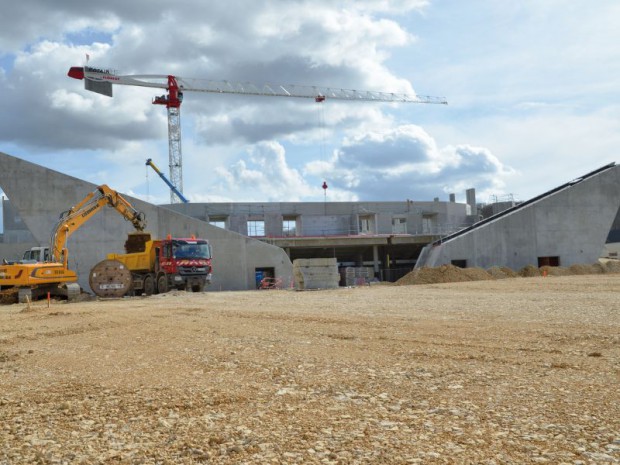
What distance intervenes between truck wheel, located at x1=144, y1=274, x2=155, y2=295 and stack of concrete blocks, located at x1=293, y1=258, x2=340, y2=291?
823 cm

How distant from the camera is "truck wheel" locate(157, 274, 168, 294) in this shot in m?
28.3

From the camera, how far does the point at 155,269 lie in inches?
1146

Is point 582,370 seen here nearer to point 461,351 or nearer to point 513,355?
point 513,355

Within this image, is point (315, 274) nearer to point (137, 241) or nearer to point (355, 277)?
point (137, 241)

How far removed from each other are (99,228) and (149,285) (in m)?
10.9

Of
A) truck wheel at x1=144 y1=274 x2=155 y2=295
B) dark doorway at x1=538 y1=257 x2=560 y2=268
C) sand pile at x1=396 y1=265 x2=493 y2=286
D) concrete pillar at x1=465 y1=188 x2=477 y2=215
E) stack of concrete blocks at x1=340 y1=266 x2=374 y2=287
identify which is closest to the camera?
truck wheel at x1=144 y1=274 x2=155 y2=295

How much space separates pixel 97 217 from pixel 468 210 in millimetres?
38808

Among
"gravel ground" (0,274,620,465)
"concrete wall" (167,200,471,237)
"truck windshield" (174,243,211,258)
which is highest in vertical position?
"concrete wall" (167,200,471,237)

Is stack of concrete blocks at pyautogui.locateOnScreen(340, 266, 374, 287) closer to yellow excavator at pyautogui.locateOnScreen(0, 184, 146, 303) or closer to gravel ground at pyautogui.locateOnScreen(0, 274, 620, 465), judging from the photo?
yellow excavator at pyautogui.locateOnScreen(0, 184, 146, 303)

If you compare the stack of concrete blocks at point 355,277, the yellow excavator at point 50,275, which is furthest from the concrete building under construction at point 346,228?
the yellow excavator at point 50,275

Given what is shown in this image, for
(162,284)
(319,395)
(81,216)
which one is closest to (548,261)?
(162,284)

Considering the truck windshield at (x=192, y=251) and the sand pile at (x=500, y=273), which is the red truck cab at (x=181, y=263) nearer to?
the truck windshield at (x=192, y=251)

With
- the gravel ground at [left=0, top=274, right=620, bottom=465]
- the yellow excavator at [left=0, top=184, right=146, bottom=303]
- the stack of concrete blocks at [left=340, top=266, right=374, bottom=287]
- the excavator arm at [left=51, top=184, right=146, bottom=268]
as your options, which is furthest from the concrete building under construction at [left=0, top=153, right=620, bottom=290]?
the gravel ground at [left=0, top=274, right=620, bottom=465]

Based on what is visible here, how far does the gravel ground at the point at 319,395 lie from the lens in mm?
4316
